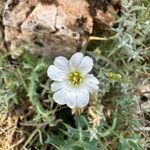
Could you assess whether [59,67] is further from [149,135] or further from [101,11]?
[149,135]

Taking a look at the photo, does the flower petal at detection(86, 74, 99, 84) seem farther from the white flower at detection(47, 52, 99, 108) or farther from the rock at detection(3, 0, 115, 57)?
the rock at detection(3, 0, 115, 57)

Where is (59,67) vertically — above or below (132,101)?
above

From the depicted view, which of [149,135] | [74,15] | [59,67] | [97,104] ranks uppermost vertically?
[74,15]

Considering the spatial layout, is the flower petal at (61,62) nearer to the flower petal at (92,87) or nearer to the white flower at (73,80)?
the white flower at (73,80)

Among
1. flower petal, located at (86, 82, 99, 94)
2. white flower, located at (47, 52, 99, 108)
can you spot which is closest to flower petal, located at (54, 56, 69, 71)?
white flower, located at (47, 52, 99, 108)

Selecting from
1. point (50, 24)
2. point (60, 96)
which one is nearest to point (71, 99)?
point (60, 96)

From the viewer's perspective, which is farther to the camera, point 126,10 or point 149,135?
point 149,135

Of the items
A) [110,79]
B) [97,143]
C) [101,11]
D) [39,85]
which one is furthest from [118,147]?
[101,11]
